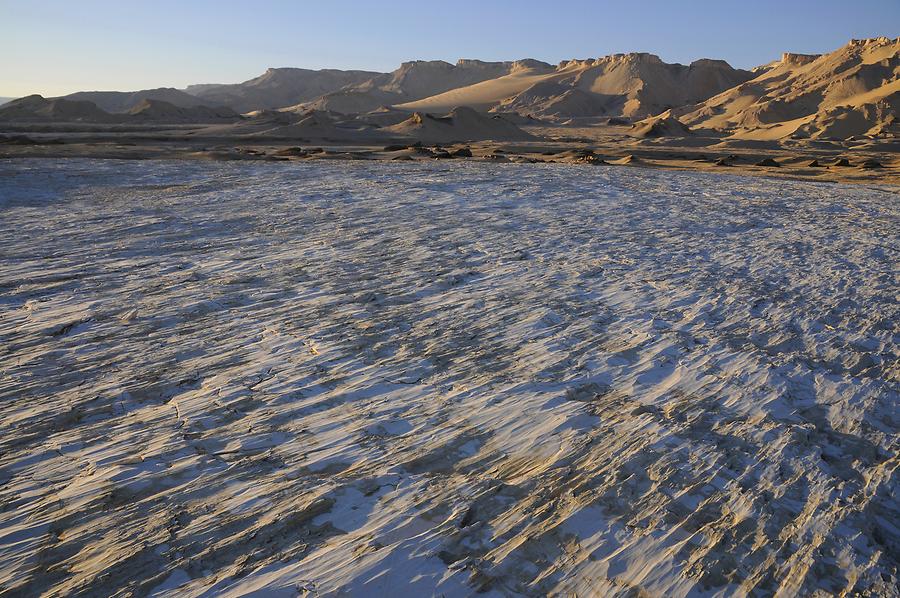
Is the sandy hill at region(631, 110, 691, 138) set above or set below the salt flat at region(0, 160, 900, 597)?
above

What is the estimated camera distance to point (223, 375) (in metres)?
2.82

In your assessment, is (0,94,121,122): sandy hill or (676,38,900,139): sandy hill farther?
(0,94,121,122): sandy hill

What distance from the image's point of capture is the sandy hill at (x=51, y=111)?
39.6 m

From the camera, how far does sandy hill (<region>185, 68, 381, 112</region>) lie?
91631 millimetres

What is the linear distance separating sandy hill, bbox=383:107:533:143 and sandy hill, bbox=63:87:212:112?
186 feet

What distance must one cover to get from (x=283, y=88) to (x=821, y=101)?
83813 millimetres

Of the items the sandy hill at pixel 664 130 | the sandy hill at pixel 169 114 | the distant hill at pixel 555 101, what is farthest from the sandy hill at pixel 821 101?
the sandy hill at pixel 169 114

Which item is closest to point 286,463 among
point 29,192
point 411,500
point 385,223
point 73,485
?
point 411,500

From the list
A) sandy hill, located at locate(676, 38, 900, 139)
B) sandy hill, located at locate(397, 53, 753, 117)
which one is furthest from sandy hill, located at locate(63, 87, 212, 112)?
sandy hill, located at locate(676, 38, 900, 139)

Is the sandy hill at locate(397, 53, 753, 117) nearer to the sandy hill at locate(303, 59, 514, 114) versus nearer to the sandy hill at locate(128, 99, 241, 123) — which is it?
the sandy hill at locate(303, 59, 514, 114)

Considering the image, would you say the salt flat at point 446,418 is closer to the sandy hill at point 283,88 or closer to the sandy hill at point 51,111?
the sandy hill at point 51,111

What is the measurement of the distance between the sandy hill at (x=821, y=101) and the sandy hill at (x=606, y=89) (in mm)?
12688

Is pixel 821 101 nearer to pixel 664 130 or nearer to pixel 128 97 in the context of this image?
pixel 664 130

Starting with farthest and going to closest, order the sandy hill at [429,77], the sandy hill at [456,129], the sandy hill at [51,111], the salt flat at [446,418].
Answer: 1. the sandy hill at [429,77]
2. the sandy hill at [51,111]
3. the sandy hill at [456,129]
4. the salt flat at [446,418]
